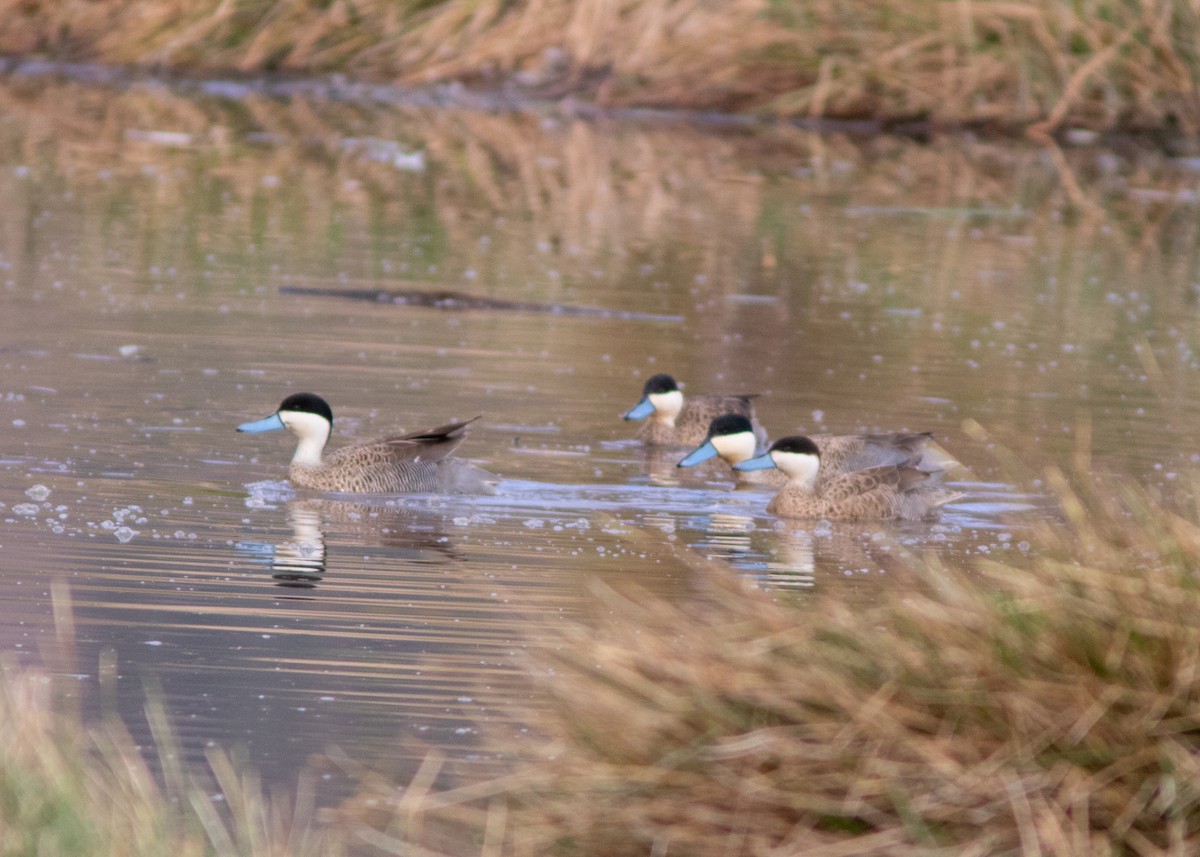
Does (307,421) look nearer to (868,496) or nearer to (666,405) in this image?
(666,405)

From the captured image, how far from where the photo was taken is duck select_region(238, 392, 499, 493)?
10977mm

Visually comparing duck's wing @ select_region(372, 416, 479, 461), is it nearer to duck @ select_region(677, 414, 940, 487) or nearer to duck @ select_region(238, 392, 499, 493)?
duck @ select_region(238, 392, 499, 493)

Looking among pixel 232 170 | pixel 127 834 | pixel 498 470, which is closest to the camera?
pixel 127 834

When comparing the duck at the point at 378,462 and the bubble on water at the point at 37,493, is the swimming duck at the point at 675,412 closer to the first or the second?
the duck at the point at 378,462

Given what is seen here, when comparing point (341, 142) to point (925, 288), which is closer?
point (925, 288)

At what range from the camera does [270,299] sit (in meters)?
16.8

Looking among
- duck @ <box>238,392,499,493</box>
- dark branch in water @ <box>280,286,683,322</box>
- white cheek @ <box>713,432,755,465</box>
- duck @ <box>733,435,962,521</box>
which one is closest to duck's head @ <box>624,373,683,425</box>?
white cheek @ <box>713,432,755,465</box>

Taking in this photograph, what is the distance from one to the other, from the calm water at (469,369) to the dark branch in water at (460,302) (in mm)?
99

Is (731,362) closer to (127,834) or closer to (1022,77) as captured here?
(127,834)

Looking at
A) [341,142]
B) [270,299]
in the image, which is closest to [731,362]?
[270,299]

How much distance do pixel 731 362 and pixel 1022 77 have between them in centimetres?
1957

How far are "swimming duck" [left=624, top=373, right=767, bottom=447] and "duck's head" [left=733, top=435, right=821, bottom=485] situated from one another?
1251 millimetres

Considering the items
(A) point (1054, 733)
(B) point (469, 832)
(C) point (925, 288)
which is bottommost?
(C) point (925, 288)

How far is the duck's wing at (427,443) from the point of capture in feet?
35.9
